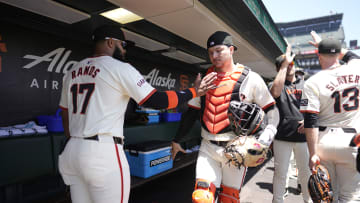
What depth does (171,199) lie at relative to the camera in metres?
3.44

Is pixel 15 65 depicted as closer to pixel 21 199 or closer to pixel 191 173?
pixel 21 199

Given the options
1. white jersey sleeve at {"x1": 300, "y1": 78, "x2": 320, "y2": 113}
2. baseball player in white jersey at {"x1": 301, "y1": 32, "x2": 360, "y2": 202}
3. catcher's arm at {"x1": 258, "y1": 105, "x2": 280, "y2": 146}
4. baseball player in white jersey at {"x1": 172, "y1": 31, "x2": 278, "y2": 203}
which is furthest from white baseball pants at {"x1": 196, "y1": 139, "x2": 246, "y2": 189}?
white jersey sleeve at {"x1": 300, "y1": 78, "x2": 320, "y2": 113}

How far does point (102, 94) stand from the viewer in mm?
1452

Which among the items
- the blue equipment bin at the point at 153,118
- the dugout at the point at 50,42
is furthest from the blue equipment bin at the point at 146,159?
the blue equipment bin at the point at 153,118

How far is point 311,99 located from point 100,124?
188 centimetres

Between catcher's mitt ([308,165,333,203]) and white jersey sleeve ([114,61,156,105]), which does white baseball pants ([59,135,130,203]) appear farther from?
catcher's mitt ([308,165,333,203])

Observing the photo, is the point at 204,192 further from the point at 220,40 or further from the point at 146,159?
the point at 146,159

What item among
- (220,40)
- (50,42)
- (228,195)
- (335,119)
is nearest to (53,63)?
(50,42)

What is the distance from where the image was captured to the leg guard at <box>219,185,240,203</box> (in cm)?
179

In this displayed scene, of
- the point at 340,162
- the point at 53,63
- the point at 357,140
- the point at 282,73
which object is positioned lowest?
the point at 340,162

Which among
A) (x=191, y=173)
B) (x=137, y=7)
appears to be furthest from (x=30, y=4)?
(x=191, y=173)

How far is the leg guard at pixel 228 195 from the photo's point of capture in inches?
70.7

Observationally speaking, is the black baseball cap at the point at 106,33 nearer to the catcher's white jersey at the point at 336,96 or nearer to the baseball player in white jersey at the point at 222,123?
the baseball player in white jersey at the point at 222,123

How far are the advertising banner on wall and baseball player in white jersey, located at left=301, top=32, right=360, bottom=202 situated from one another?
3418 millimetres
